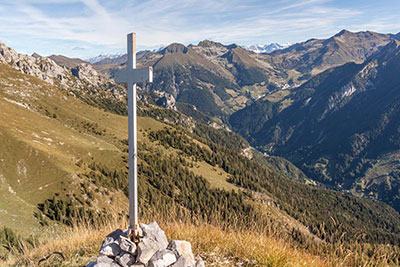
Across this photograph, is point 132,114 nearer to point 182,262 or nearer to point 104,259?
point 104,259

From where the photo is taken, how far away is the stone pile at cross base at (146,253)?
7867 millimetres

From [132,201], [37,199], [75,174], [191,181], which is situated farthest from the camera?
[191,181]

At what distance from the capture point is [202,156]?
18688cm

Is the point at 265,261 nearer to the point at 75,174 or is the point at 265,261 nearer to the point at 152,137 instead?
the point at 75,174

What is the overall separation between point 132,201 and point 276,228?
19.7 feet

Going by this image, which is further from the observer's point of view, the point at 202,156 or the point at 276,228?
the point at 202,156

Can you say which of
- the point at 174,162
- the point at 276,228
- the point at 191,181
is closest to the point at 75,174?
the point at 276,228

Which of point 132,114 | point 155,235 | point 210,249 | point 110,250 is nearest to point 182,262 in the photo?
point 155,235

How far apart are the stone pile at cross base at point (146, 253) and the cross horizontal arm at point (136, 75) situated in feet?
18.1

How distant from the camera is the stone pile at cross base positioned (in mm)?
7867

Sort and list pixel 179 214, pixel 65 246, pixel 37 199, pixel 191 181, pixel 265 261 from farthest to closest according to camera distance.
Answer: pixel 191 181 < pixel 37 199 < pixel 179 214 < pixel 65 246 < pixel 265 261

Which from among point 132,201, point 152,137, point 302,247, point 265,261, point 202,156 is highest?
point 132,201

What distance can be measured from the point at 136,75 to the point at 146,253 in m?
6.21

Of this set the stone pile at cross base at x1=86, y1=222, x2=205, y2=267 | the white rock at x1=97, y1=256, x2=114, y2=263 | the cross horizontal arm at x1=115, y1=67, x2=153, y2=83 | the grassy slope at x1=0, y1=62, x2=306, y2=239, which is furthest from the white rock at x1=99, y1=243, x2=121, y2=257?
the grassy slope at x1=0, y1=62, x2=306, y2=239
